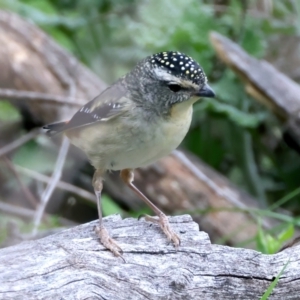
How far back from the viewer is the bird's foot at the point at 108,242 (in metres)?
2.95

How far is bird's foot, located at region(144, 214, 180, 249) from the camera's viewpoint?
3.17 meters

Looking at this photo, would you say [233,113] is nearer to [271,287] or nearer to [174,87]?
[174,87]

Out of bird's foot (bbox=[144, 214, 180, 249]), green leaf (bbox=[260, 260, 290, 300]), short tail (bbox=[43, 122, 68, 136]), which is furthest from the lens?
short tail (bbox=[43, 122, 68, 136])

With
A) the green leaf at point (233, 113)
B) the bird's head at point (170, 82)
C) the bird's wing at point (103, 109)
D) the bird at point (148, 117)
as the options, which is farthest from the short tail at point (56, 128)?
the green leaf at point (233, 113)

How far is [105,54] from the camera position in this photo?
691 cm

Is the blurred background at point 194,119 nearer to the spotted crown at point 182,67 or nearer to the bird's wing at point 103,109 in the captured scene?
the bird's wing at point 103,109

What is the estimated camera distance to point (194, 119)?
6.11 metres

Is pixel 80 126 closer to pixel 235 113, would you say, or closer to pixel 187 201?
pixel 187 201

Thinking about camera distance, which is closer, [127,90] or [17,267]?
[17,267]

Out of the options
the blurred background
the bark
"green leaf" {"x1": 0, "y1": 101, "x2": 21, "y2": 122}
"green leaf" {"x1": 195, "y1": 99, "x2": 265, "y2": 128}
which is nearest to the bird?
the bark

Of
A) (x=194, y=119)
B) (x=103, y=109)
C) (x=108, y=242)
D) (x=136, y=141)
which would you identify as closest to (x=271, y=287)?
(x=108, y=242)

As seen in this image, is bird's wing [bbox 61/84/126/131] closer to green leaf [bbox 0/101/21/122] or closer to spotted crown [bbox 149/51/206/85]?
spotted crown [bbox 149/51/206/85]

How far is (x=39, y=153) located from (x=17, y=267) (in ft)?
10.3

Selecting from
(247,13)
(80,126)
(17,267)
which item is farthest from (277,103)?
(17,267)
